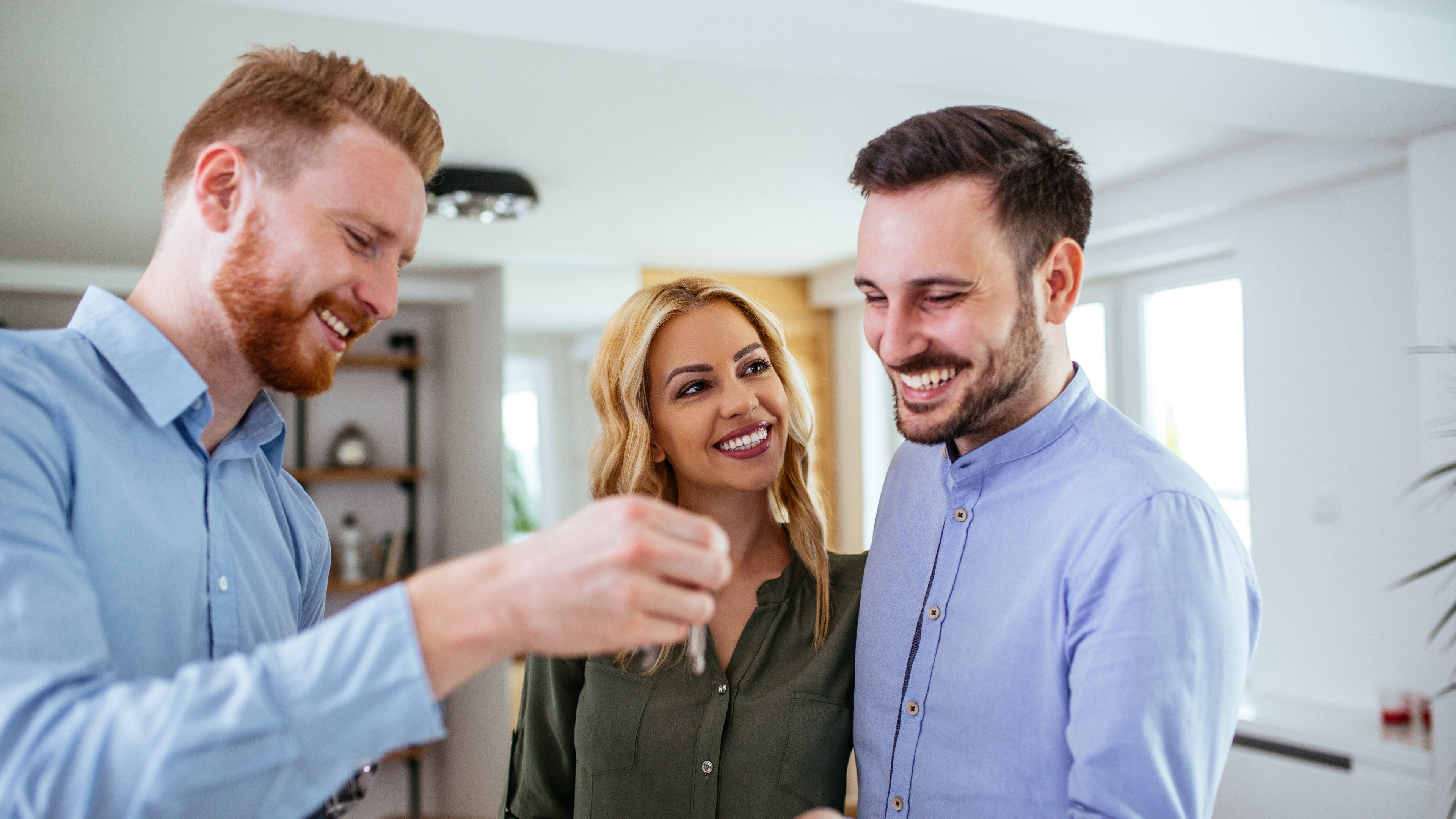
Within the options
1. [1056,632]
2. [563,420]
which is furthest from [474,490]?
[1056,632]

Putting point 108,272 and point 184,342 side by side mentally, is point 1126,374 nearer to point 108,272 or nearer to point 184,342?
point 184,342

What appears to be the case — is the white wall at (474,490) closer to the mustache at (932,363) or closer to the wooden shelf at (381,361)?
the wooden shelf at (381,361)

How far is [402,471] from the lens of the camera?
5887 millimetres

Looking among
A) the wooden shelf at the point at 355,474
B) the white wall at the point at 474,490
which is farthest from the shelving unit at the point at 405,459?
the white wall at the point at 474,490

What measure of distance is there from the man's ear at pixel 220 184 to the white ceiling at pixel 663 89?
3.40ft

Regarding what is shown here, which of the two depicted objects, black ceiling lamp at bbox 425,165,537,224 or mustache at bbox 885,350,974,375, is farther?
black ceiling lamp at bbox 425,165,537,224

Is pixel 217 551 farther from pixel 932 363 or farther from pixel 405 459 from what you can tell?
pixel 405 459

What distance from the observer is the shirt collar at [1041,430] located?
1322 mm

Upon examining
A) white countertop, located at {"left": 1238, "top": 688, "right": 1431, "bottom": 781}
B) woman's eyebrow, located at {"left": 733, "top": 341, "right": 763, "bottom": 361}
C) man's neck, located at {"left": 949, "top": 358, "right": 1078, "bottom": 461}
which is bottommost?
white countertop, located at {"left": 1238, "top": 688, "right": 1431, "bottom": 781}

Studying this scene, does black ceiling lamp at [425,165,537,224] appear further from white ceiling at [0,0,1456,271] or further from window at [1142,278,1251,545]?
window at [1142,278,1251,545]

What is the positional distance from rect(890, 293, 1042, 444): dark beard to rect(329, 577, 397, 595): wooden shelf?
15.8 feet

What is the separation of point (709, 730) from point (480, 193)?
2553 millimetres

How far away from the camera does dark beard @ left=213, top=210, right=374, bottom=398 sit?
3.19ft

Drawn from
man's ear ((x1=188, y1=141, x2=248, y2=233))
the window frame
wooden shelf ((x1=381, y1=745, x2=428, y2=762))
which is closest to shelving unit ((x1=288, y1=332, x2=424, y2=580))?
wooden shelf ((x1=381, y1=745, x2=428, y2=762))
